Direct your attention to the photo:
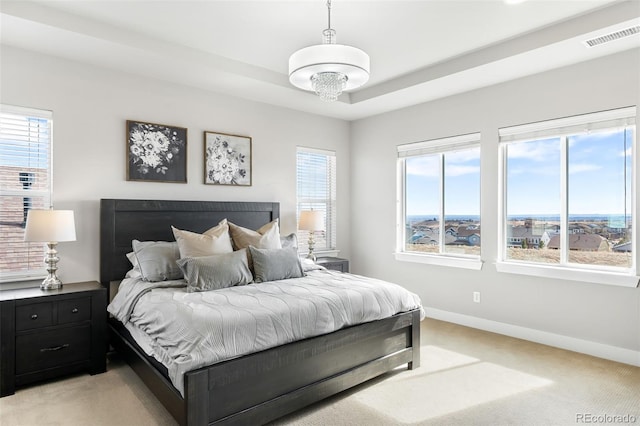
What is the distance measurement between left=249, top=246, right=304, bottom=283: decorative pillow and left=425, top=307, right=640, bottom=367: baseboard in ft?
6.84

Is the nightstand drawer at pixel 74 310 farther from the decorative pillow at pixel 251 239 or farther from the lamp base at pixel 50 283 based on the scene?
the decorative pillow at pixel 251 239

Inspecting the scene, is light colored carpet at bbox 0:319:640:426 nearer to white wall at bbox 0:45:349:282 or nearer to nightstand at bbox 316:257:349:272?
white wall at bbox 0:45:349:282

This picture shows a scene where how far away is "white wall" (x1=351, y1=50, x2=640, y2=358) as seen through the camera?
3.37 m

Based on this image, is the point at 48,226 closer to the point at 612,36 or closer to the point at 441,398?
the point at 441,398

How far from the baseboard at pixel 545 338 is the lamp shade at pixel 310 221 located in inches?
68.1

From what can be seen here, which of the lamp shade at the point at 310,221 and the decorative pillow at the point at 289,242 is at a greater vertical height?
the lamp shade at the point at 310,221

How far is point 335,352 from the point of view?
8.74ft

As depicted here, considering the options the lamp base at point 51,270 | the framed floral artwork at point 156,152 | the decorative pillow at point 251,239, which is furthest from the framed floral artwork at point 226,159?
the lamp base at point 51,270

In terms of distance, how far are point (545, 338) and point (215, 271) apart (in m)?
3.22

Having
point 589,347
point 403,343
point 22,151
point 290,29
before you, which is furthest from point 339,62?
point 589,347

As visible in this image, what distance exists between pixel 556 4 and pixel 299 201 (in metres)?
3.42

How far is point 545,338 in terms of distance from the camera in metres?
3.78

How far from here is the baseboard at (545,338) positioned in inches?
130

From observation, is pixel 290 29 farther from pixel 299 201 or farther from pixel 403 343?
pixel 403 343
